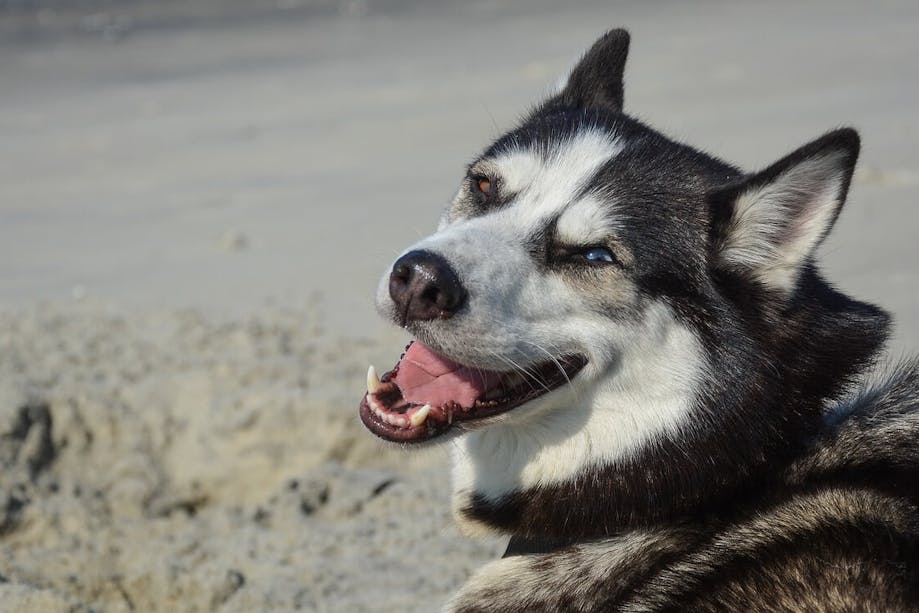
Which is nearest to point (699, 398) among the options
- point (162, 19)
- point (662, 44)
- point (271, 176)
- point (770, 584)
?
point (770, 584)

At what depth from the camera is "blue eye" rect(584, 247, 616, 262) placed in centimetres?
357

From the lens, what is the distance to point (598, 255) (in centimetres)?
359

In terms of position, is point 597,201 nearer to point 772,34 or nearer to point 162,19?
point 772,34

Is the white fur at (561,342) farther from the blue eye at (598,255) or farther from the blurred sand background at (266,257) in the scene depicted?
the blurred sand background at (266,257)

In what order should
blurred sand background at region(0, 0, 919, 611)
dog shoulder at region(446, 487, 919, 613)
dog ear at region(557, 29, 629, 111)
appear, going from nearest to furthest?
dog shoulder at region(446, 487, 919, 613) < dog ear at region(557, 29, 629, 111) < blurred sand background at region(0, 0, 919, 611)

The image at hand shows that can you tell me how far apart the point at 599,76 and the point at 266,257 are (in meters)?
4.16

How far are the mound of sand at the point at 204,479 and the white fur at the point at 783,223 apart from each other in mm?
1853

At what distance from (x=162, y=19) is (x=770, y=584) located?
17921mm

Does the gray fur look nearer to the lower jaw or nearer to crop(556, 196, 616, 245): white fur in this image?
the lower jaw

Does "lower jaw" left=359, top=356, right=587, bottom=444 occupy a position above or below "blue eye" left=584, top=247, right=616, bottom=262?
below

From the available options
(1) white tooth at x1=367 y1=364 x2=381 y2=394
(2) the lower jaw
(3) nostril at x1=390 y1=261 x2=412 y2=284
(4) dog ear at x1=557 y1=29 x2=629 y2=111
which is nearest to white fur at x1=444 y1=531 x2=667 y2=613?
(2) the lower jaw

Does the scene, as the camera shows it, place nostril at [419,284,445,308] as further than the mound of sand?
No

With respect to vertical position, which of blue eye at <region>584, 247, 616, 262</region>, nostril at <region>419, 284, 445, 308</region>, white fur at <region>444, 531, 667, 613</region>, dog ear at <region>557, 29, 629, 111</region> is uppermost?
dog ear at <region>557, 29, 629, 111</region>

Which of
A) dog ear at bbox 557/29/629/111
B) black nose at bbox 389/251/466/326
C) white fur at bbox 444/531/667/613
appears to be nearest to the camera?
black nose at bbox 389/251/466/326
